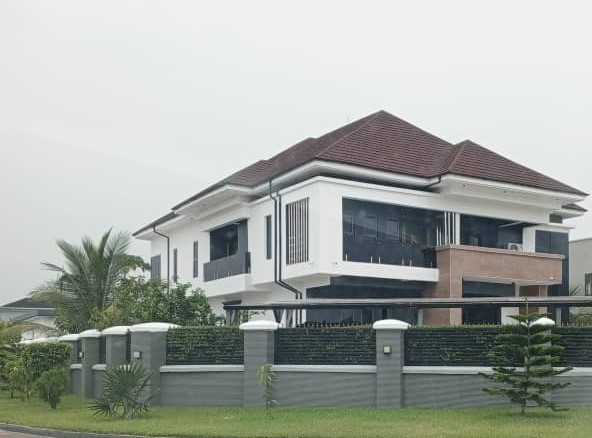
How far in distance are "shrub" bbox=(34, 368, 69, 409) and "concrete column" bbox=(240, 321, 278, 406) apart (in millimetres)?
4674

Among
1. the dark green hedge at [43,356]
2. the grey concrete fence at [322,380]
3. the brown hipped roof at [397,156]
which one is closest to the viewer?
the grey concrete fence at [322,380]

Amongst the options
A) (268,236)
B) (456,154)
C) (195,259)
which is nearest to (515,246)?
(456,154)

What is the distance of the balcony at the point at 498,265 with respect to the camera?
1004 inches

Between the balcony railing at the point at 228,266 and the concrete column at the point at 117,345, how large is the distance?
27.6 ft

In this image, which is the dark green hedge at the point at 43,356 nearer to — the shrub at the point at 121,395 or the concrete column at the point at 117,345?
the concrete column at the point at 117,345

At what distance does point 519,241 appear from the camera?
2883 cm

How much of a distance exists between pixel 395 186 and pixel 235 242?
300 inches

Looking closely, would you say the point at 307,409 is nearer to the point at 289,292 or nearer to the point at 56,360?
the point at 56,360

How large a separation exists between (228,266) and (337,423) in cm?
1571

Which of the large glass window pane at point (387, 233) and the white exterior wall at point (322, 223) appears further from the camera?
the large glass window pane at point (387, 233)

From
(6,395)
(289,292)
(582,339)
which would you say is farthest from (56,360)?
(582,339)

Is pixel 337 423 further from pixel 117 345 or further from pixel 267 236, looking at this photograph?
pixel 267 236

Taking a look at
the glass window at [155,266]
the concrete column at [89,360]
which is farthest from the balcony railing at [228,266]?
Answer: the glass window at [155,266]

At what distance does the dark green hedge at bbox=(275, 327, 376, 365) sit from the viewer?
1706 centimetres
